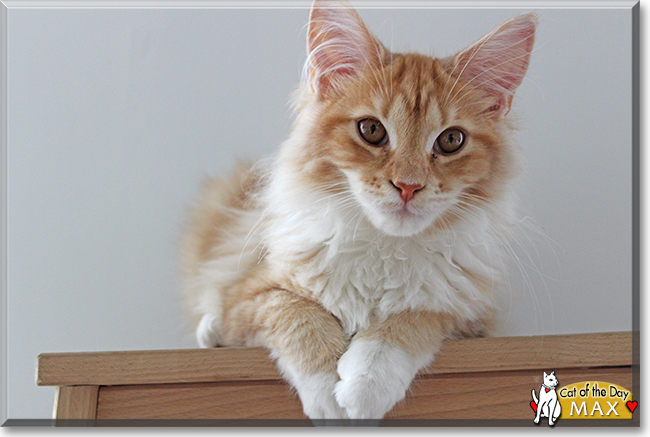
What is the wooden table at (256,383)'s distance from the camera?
97cm

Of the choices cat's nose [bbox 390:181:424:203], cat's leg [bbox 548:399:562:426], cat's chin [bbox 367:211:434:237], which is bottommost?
cat's leg [bbox 548:399:562:426]

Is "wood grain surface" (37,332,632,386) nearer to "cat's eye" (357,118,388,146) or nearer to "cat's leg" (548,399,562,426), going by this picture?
"cat's leg" (548,399,562,426)

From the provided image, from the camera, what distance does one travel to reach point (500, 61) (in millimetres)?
1217

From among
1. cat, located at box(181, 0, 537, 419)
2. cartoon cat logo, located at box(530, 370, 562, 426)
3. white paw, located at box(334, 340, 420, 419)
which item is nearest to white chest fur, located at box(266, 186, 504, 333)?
cat, located at box(181, 0, 537, 419)

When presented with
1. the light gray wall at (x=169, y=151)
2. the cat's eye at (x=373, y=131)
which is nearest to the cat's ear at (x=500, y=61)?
the cat's eye at (x=373, y=131)

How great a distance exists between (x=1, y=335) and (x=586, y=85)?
5.75 ft

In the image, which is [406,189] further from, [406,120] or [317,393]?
[317,393]

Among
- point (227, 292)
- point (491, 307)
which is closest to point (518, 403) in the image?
point (491, 307)

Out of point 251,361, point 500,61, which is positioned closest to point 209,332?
point 251,361

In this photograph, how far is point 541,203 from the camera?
66.0 inches

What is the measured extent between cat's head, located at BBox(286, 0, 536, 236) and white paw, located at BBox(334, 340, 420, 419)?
0.23m

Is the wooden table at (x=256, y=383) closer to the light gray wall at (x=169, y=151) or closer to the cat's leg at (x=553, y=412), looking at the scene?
the cat's leg at (x=553, y=412)

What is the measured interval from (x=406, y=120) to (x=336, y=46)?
0.84 ft

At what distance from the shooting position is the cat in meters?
1.01
